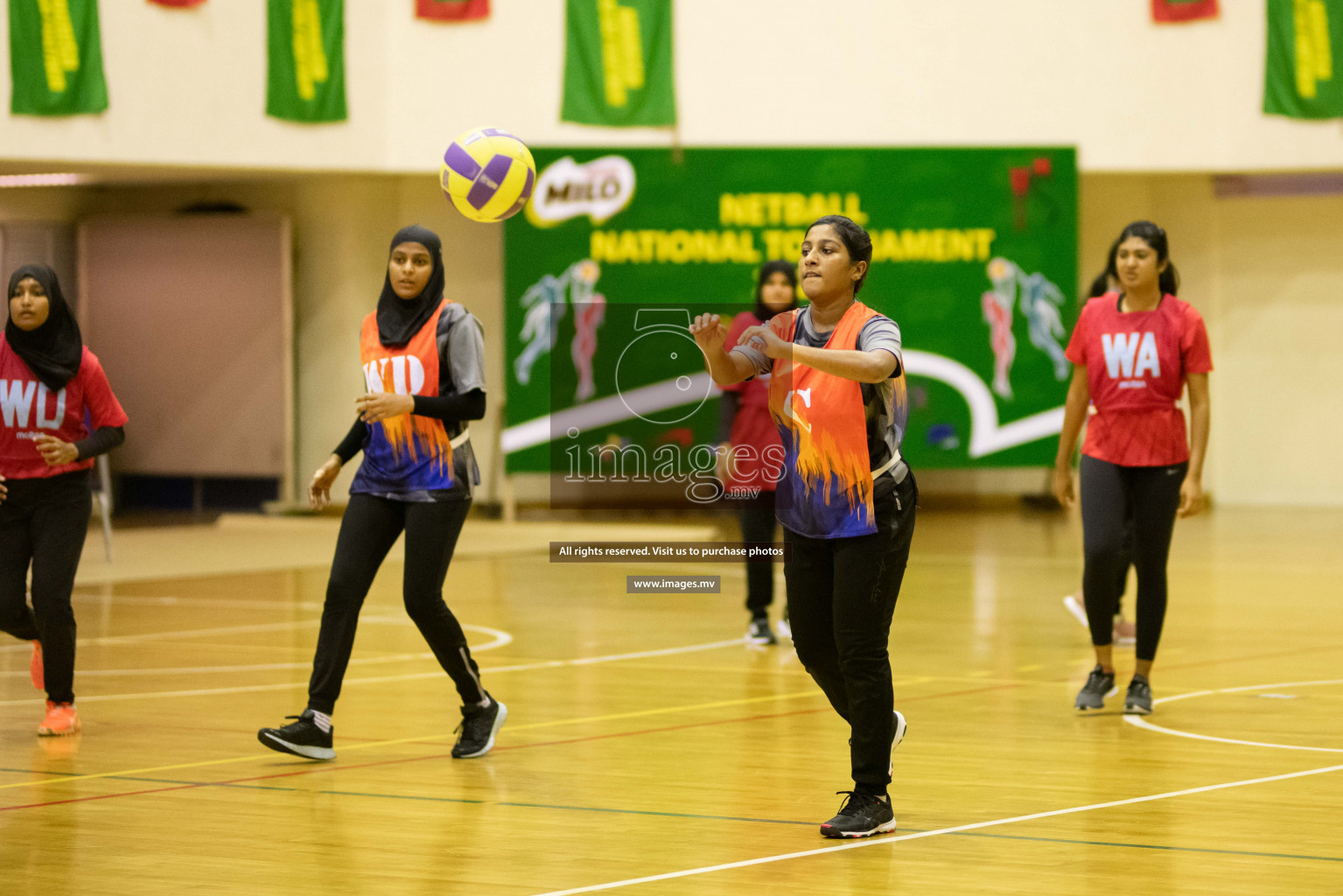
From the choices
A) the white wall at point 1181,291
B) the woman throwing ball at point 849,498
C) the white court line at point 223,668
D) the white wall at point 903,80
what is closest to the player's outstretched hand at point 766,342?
the woman throwing ball at point 849,498

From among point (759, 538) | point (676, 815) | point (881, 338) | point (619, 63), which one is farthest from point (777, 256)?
point (881, 338)

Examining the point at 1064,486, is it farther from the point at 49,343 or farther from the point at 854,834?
the point at 49,343

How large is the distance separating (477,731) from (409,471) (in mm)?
1073

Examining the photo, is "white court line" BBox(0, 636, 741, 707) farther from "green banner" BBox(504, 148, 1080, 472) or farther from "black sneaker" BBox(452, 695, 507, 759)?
"green banner" BBox(504, 148, 1080, 472)

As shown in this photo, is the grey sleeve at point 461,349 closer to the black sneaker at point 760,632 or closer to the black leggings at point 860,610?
the black leggings at point 860,610

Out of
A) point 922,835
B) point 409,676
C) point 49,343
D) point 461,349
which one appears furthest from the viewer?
point 409,676

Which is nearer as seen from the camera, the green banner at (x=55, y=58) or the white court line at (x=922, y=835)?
the white court line at (x=922, y=835)

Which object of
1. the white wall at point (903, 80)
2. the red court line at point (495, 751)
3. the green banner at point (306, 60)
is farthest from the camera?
the white wall at point (903, 80)

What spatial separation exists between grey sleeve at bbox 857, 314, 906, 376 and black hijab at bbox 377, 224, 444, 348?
81.5 inches

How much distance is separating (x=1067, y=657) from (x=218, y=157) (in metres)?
10.9

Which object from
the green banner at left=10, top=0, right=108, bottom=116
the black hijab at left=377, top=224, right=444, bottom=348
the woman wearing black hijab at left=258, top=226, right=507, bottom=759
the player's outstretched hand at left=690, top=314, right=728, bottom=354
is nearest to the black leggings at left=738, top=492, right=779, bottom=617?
the woman wearing black hijab at left=258, top=226, right=507, bottom=759

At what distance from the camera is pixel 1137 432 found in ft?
24.8

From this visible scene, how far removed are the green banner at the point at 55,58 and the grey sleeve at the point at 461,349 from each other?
35.1ft

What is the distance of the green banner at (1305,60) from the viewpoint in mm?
18453
